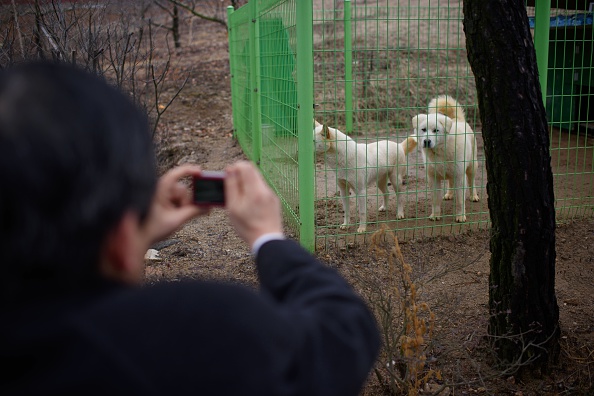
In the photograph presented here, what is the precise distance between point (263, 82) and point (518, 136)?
4218mm

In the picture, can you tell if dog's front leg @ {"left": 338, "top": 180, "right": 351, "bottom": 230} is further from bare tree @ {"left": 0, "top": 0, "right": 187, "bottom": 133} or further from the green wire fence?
bare tree @ {"left": 0, "top": 0, "right": 187, "bottom": 133}

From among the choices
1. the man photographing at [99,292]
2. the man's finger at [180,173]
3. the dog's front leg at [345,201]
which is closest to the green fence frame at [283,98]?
the dog's front leg at [345,201]

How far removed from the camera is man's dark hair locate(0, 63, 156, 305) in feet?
2.30

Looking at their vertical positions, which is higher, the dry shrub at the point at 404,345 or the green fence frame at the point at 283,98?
the green fence frame at the point at 283,98

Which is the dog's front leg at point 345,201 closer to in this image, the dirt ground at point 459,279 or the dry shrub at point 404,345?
the dirt ground at point 459,279

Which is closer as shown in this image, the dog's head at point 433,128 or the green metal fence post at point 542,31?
the green metal fence post at point 542,31

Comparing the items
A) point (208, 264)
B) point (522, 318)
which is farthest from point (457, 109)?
point (522, 318)

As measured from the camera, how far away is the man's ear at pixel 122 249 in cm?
77

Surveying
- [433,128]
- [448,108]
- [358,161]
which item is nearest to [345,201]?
[358,161]

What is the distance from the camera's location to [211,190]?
3.75 feet

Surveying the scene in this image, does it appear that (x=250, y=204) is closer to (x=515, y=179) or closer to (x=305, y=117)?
(x=515, y=179)

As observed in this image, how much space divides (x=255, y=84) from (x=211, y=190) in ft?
19.5

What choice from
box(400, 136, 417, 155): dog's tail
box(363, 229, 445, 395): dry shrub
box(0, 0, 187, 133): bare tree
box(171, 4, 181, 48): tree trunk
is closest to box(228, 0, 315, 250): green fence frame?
box(0, 0, 187, 133): bare tree

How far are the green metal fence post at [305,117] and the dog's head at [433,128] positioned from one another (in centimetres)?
129
